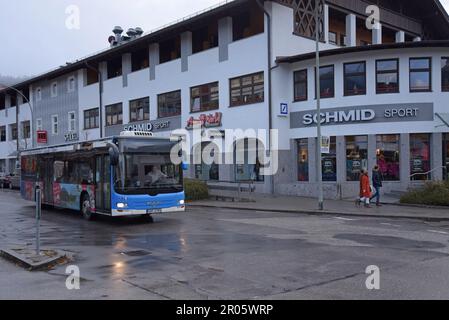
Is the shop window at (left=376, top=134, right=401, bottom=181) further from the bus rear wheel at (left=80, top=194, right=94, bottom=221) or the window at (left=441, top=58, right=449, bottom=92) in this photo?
the bus rear wheel at (left=80, top=194, right=94, bottom=221)

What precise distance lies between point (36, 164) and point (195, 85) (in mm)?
12902

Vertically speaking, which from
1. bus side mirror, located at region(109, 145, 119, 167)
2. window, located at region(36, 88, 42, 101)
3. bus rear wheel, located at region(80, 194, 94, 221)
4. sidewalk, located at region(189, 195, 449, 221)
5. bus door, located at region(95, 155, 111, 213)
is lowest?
sidewalk, located at region(189, 195, 449, 221)

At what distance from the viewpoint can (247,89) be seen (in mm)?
28828

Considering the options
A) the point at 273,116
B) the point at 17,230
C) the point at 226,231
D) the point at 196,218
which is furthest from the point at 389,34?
the point at 17,230

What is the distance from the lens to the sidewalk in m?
18.4

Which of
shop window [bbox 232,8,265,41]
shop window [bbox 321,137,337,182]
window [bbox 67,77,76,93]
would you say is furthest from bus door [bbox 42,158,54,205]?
window [bbox 67,77,76,93]

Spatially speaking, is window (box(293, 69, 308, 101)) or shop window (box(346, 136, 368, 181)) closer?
shop window (box(346, 136, 368, 181))

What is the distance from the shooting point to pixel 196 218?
18.0 m

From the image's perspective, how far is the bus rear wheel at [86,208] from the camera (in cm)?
1750

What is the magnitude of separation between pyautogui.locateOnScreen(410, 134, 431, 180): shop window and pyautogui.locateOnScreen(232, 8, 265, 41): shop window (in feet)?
33.3

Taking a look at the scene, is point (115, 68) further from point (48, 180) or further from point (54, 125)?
point (48, 180)

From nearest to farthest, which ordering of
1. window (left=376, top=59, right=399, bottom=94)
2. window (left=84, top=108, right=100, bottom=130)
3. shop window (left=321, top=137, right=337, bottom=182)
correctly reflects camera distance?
window (left=376, top=59, right=399, bottom=94), shop window (left=321, top=137, right=337, bottom=182), window (left=84, top=108, right=100, bottom=130)

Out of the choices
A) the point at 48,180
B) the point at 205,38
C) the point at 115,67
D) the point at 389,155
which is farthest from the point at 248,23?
the point at 115,67
